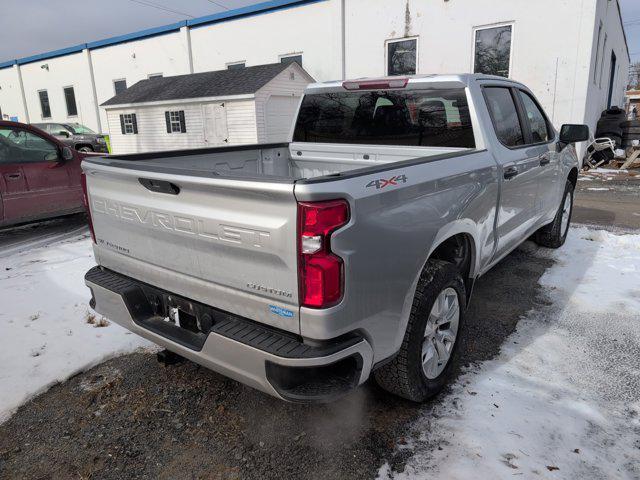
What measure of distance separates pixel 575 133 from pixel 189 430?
4.36 m

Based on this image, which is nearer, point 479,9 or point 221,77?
point 479,9

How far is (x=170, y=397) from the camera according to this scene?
9.89 feet

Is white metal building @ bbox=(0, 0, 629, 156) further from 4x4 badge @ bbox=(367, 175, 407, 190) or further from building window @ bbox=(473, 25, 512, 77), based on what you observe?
4x4 badge @ bbox=(367, 175, 407, 190)

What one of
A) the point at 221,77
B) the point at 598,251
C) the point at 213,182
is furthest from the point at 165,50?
the point at 213,182

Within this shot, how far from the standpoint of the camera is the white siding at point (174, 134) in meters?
17.5

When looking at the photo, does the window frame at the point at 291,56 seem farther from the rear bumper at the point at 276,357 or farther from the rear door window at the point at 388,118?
the rear bumper at the point at 276,357

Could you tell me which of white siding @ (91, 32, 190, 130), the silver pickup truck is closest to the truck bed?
the silver pickup truck

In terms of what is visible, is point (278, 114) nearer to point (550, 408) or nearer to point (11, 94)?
point (550, 408)

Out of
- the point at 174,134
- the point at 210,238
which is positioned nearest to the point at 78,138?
the point at 174,134

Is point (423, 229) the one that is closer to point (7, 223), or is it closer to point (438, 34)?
point (7, 223)

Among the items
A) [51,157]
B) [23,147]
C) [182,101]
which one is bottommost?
[51,157]

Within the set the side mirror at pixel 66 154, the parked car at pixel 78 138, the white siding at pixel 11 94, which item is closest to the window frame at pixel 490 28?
the side mirror at pixel 66 154

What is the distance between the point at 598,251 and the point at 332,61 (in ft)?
43.5

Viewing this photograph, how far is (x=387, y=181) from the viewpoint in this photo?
2.17m
